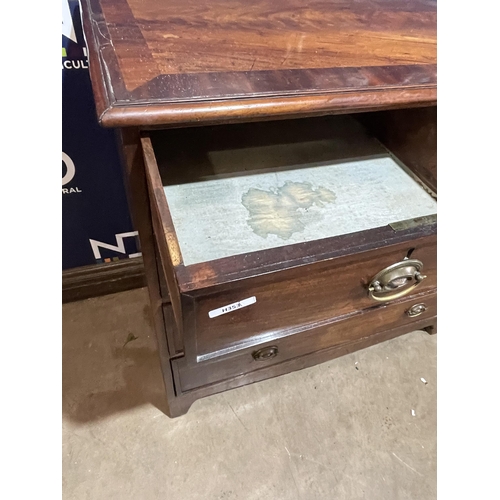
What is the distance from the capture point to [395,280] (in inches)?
25.1

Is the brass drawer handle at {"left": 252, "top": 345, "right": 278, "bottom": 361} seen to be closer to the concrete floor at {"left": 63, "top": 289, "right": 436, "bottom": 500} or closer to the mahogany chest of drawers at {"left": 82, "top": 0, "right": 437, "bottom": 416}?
the mahogany chest of drawers at {"left": 82, "top": 0, "right": 437, "bottom": 416}

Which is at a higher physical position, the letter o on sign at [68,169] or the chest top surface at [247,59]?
the chest top surface at [247,59]

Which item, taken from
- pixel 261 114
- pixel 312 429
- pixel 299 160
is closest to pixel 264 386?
pixel 312 429

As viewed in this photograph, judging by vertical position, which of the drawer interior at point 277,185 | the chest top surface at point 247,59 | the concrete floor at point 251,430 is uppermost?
the chest top surface at point 247,59

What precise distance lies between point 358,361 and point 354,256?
58cm

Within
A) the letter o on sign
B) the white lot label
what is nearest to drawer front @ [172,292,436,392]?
the white lot label

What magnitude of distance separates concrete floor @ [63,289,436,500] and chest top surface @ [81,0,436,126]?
0.67 metres

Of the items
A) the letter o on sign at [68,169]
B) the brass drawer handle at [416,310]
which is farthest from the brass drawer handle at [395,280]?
the letter o on sign at [68,169]

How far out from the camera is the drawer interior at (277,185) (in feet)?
1.97

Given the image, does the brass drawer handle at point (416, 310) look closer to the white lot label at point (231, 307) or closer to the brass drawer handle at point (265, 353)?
the brass drawer handle at point (265, 353)

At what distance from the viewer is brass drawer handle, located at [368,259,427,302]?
0.60 meters

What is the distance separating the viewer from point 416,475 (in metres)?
0.86

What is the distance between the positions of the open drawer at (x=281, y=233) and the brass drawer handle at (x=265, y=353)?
0.9 inches

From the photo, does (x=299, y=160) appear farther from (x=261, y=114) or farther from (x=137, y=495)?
(x=137, y=495)
